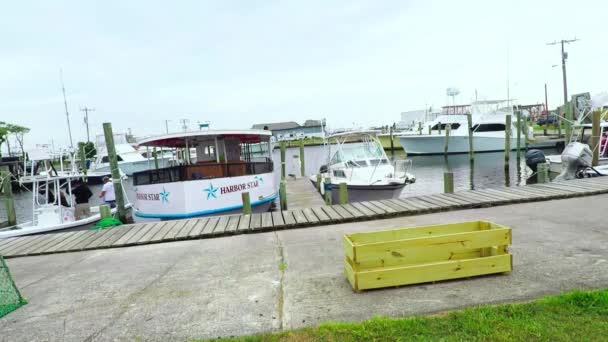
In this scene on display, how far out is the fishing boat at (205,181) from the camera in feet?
35.8

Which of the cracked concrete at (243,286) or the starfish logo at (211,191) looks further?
the starfish logo at (211,191)

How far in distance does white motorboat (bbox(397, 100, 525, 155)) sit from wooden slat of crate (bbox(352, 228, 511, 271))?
36383 mm

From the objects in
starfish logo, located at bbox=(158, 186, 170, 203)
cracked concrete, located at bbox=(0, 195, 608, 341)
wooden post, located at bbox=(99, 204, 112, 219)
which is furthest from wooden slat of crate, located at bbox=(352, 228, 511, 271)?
wooden post, located at bbox=(99, 204, 112, 219)

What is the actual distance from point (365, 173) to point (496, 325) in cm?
1132

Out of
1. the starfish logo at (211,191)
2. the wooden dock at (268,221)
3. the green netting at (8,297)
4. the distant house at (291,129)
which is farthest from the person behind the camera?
the distant house at (291,129)

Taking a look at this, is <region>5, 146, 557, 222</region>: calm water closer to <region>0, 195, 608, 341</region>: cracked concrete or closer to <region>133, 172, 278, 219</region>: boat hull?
<region>133, 172, 278, 219</region>: boat hull

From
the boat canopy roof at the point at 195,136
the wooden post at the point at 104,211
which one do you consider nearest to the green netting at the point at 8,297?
the wooden post at the point at 104,211

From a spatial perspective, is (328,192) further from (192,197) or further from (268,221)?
(268,221)

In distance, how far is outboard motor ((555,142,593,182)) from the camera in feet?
43.9

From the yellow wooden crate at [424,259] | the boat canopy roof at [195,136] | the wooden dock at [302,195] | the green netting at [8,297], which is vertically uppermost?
the boat canopy roof at [195,136]

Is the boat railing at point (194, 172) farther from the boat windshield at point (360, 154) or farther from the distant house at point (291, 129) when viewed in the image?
the distant house at point (291, 129)

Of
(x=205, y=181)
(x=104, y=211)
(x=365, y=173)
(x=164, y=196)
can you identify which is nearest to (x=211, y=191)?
(x=205, y=181)

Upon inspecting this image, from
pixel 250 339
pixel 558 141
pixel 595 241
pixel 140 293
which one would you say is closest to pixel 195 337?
pixel 250 339

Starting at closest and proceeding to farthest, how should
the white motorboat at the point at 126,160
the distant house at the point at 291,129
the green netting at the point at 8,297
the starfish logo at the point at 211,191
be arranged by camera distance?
the green netting at the point at 8,297, the starfish logo at the point at 211,191, the white motorboat at the point at 126,160, the distant house at the point at 291,129
